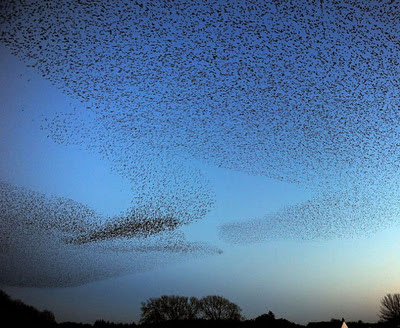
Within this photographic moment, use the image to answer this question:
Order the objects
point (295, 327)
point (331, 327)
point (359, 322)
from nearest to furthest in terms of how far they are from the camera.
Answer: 1. point (331, 327)
2. point (295, 327)
3. point (359, 322)

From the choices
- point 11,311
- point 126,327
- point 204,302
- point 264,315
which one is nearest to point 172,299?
point 204,302

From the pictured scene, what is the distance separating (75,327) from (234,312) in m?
56.8

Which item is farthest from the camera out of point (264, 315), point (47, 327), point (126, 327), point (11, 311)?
point (264, 315)

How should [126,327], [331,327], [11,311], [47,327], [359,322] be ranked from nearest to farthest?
[47,327], [11,311], [126,327], [331,327], [359,322]

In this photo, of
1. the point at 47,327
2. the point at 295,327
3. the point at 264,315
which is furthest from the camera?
the point at 264,315

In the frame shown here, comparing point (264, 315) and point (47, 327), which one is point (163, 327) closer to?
point (47, 327)

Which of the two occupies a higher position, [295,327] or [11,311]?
[11,311]

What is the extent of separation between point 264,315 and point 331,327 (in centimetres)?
1955

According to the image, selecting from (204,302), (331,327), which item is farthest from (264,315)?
(204,302)

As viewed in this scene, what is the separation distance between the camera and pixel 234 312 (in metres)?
86.4

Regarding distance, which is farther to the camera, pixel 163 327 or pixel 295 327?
pixel 295 327

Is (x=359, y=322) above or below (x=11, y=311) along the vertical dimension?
below

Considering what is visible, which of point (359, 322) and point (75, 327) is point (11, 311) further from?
point (359, 322)

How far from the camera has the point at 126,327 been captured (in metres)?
40.8
